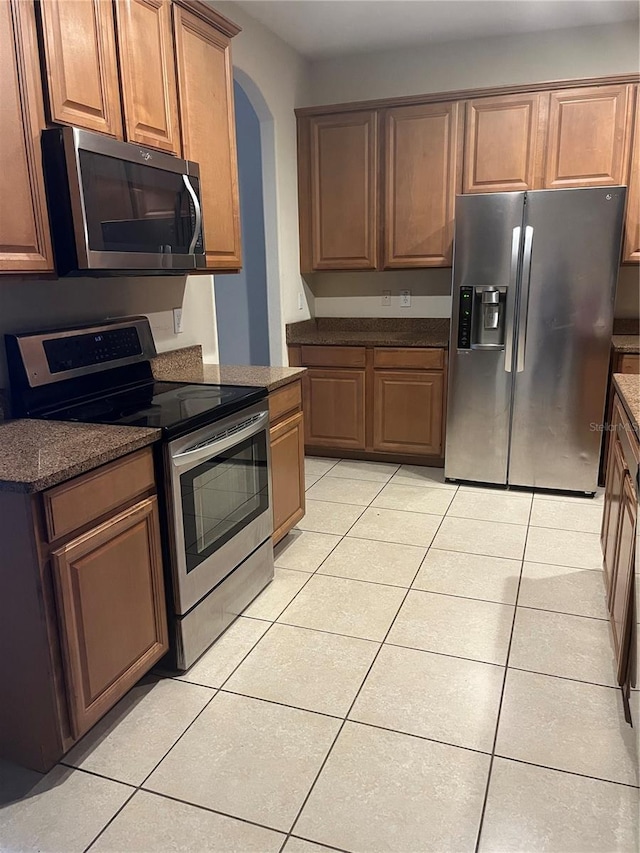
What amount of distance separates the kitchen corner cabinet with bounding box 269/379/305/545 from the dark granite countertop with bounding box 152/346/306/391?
0.06 meters

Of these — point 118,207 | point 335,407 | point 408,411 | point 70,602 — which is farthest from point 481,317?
point 70,602

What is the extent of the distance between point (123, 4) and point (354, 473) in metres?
2.82

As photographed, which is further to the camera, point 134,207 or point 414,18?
point 414,18

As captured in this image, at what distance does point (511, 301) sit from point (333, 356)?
124 centimetres

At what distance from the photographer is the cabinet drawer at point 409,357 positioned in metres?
4.00

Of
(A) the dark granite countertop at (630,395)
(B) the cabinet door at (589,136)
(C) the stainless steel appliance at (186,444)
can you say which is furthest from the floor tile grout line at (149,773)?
(B) the cabinet door at (589,136)

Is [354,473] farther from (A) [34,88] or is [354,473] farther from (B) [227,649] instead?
(A) [34,88]

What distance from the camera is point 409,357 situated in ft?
13.3

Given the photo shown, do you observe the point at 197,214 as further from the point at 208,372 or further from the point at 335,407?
the point at 335,407

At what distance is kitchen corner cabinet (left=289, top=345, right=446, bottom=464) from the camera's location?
13.3 ft

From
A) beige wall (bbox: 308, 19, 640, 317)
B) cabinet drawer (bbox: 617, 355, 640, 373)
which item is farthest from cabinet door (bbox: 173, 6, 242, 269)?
cabinet drawer (bbox: 617, 355, 640, 373)

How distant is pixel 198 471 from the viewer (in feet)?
6.82

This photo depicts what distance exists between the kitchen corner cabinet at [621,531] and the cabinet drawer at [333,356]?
1965 millimetres

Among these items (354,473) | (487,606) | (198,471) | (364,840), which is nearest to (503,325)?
(354,473)
